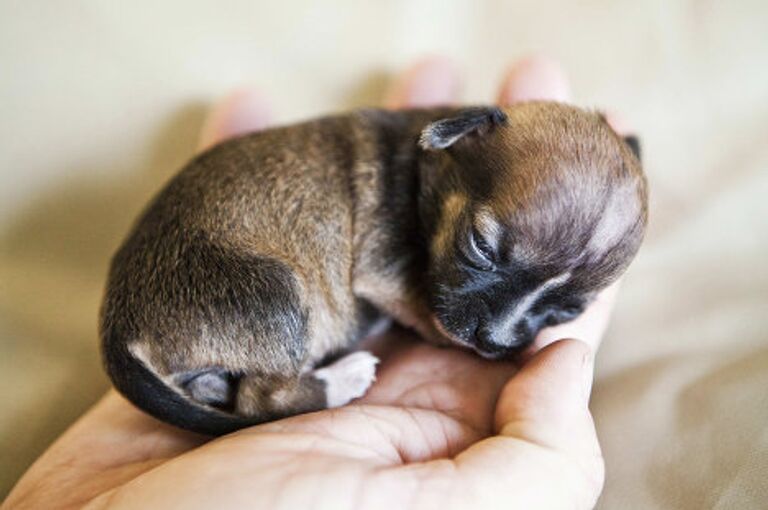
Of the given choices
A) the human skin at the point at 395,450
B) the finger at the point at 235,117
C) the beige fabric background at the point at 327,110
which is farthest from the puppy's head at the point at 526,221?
the finger at the point at 235,117

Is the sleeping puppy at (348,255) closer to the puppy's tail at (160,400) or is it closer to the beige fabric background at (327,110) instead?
the puppy's tail at (160,400)

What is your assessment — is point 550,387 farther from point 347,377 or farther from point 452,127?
point 452,127

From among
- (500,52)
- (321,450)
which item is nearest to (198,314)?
(321,450)

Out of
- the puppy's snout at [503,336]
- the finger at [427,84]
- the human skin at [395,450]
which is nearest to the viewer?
the human skin at [395,450]

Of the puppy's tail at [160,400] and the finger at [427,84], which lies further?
the finger at [427,84]

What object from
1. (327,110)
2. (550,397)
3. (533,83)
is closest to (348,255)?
(550,397)
